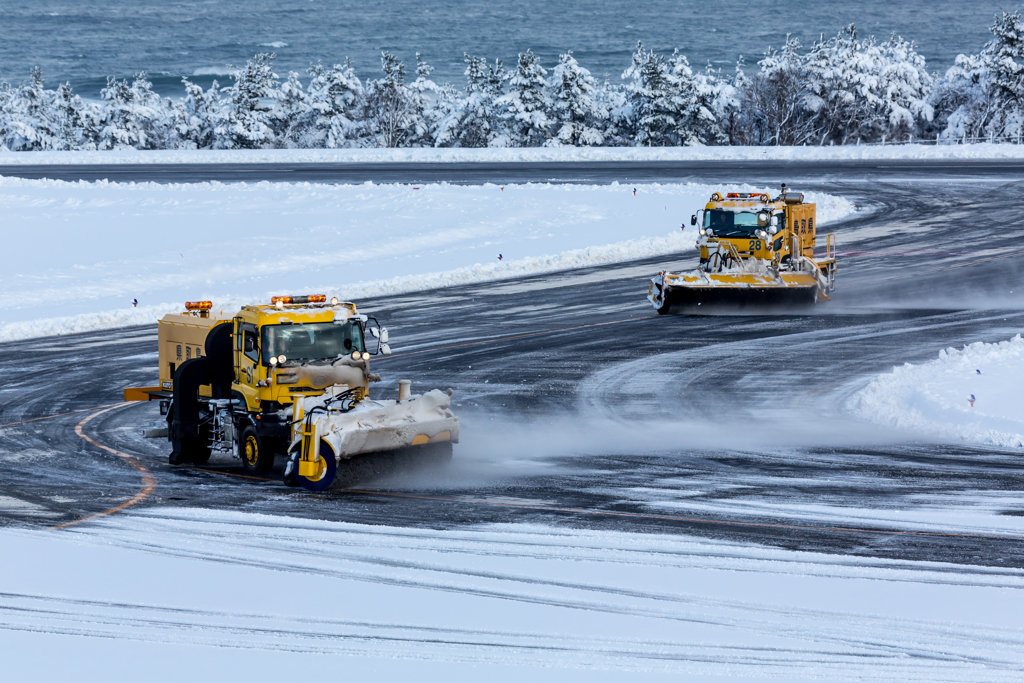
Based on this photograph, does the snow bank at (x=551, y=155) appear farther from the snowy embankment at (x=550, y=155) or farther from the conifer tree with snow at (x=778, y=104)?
the conifer tree with snow at (x=778, y=104)

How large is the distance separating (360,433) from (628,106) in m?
76.5

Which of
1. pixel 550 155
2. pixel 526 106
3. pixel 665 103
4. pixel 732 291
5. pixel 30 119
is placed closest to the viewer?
pixel 732 291

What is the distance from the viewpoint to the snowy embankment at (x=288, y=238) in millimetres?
32094

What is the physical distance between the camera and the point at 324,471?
13.7 metres

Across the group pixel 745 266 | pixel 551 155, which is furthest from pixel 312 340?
pixel 551 155

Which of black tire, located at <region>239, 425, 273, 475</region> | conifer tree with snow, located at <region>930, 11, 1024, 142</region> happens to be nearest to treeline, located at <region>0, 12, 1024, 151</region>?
conifer tree with snow, located at <region>930, 11, 1024, 142</region>

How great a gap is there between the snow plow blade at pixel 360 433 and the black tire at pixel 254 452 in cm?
85

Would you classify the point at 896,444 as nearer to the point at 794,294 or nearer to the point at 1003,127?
the point at 794,294

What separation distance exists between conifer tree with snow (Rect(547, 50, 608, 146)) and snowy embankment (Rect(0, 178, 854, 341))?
1335 inches

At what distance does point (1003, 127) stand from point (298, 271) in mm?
60995

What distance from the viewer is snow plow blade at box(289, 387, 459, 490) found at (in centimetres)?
1352

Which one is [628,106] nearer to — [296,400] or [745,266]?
[745,266]

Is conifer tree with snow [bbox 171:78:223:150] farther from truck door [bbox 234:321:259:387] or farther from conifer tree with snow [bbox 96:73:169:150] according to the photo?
truck door [bbox 234:321:259:387]

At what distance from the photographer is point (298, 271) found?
3556cm
